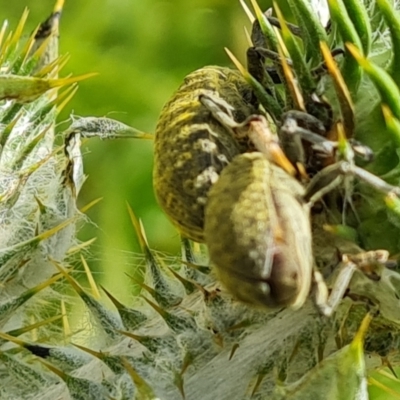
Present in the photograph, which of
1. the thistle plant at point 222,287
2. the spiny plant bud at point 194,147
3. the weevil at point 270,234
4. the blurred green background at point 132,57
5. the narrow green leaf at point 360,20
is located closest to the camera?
the weevil at point 270,234

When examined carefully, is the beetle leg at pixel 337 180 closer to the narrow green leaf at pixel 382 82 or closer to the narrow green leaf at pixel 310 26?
the narrow green leaf at pixel 382 82

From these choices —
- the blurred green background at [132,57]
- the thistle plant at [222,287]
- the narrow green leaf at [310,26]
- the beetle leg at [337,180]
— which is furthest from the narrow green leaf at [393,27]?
the blurred green background at [132,57]

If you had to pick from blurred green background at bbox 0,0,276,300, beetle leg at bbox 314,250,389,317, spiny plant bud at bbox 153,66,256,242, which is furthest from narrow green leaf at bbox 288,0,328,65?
→ blurred green background at bbox 0,0,276,300

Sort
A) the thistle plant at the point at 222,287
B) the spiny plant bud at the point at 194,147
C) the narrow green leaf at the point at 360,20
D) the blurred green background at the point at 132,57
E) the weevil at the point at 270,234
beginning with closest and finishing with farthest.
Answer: the weevil at the point at 270,234 < the thistle plant at the point at 222,287 < the narrow green leaf at the point at 360,20 < the spiny plant bud at the point at 194,147 < the blurred green background at the point at 132,57

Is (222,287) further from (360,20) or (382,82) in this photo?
(360,20)

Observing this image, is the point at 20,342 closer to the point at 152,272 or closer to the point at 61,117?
the point at 152,272

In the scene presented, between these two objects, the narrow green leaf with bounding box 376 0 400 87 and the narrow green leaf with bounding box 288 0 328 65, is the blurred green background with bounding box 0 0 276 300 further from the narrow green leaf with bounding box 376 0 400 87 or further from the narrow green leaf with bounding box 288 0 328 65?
the narrow green leaf with bounding box 376 0 400 87

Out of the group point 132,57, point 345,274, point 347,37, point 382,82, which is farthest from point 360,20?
point 132,57
